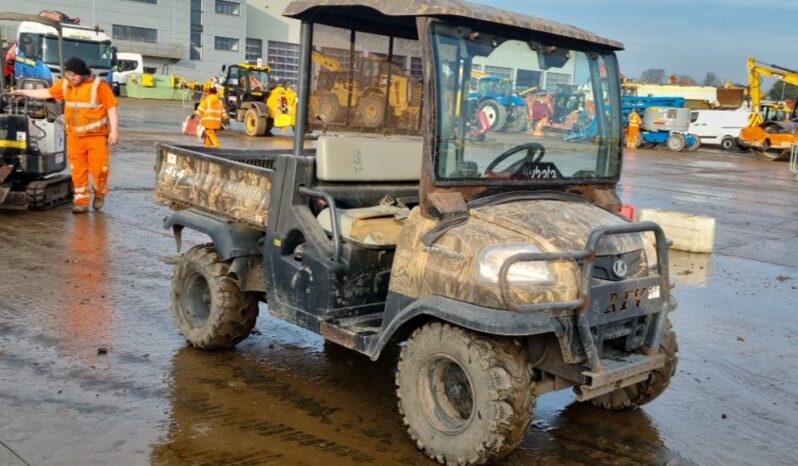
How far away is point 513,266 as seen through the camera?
3479 millimetres

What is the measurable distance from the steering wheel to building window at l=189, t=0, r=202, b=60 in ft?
199

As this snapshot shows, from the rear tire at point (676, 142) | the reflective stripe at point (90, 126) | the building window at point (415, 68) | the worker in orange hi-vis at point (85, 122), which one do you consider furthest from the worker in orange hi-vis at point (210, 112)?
the rear tire at point (676, 142)

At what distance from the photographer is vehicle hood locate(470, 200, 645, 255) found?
3629 mm

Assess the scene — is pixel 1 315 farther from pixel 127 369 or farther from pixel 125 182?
pixel 125 182

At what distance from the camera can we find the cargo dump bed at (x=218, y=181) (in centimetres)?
480

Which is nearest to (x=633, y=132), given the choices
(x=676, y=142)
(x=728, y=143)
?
(x=676, y=142)

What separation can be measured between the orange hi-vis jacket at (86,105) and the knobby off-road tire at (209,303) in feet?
15.1

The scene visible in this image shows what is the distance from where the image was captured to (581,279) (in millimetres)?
3473

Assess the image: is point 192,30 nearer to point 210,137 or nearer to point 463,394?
point 210,137

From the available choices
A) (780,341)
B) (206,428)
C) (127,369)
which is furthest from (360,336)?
(780,341)

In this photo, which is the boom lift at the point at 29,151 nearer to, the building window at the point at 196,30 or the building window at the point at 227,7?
the building window at the point at 196,30

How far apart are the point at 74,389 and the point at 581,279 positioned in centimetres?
280

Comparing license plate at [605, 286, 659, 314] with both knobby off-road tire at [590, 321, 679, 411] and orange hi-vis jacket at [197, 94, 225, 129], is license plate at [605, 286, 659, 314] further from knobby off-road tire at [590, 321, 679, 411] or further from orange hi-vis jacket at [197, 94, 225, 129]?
orange hi-vis jacket at [197, 94, 225, 129]

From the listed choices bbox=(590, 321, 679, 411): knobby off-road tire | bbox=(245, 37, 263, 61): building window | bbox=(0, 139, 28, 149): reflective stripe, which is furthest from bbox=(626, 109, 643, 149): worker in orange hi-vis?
bbox=(245, 37, 263, 61): building window
